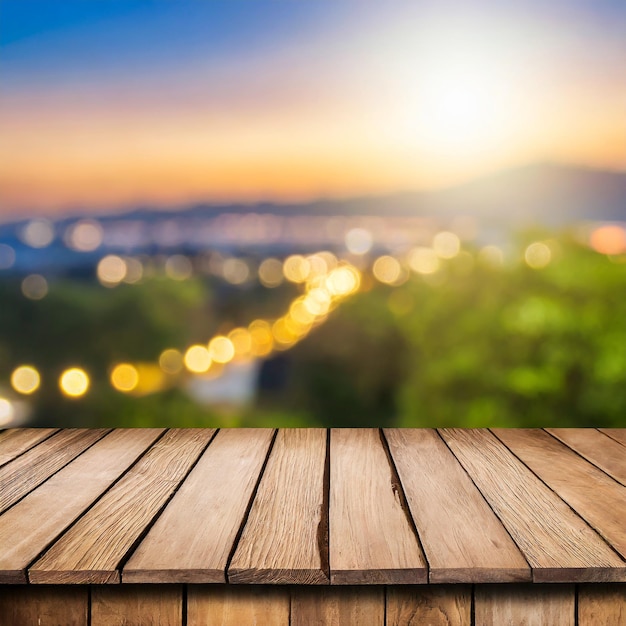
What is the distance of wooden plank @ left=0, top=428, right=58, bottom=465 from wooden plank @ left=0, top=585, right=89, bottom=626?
2.32 ft

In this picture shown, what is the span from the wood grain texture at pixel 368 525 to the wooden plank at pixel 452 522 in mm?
34

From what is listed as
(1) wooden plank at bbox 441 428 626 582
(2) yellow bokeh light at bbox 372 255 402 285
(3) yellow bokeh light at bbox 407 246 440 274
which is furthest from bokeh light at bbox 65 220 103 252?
(1) wooden plank at bbox 441 428 626 582

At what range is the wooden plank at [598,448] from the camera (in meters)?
1.78

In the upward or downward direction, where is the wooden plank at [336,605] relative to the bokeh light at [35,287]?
downward

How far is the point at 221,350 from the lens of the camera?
2562mm

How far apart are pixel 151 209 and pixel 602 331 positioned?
1.76m

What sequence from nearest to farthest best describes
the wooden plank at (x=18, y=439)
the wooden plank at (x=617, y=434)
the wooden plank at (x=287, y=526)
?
the wooden plank at (x=287, y=526), the wooden plank at (x=18, y=439), the wooden plank at (x=617, y=434)

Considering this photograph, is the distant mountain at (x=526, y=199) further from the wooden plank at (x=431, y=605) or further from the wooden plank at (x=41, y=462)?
the wooden plank at (x=431, y=605)

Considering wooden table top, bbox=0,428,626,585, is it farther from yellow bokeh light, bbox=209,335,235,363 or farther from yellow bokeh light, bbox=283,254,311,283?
yellow bokeh light, bbox=283,254,311,283

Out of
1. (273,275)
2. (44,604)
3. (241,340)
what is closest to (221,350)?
→ (241,340)

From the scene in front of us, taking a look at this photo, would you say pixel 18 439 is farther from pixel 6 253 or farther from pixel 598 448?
pixel 598 448

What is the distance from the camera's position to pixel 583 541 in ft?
4.21

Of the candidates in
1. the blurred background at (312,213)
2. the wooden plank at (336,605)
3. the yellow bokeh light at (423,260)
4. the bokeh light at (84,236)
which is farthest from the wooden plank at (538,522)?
the bokeh light at (84,236)

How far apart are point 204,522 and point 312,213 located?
1.46 m
